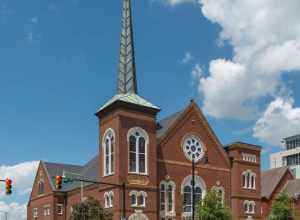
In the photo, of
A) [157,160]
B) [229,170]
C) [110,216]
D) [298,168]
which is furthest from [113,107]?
[298,168]

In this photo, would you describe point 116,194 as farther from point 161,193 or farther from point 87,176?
point 87,176

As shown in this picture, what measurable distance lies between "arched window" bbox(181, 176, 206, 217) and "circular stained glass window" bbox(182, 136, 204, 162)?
2.41 metres

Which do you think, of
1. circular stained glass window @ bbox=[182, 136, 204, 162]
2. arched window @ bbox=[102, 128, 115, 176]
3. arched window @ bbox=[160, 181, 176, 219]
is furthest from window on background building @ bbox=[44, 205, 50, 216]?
circular stained glass window @ bbox=[182, 136, 204, 162]

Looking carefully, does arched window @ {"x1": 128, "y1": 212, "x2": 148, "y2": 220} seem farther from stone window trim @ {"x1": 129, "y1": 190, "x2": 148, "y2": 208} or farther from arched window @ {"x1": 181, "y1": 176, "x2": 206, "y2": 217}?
arched window @ {"x1": 181, "y1": 176, "x2": 206, "y2": 217}

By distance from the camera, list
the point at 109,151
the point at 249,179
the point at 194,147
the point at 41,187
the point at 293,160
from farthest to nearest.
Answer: the point at 293,160 → the point at 41,187 → the point at 249,179 → the point at 194,147 → the point at 109,151

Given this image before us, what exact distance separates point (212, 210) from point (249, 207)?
1321cm

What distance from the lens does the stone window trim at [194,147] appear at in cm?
6147

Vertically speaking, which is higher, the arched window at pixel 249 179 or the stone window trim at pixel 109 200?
the arched window at pixel 249 179

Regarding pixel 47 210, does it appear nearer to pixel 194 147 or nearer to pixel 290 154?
pixel 194 147

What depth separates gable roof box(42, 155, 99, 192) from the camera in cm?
7205

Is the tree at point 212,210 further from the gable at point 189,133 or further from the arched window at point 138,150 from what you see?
the gable at point 189,133

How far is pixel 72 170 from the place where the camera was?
3201 inches

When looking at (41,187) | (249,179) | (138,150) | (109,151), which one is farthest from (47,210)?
(249,179)

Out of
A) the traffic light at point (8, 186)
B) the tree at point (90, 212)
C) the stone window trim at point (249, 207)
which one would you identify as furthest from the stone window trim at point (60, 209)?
the traffic light at point (8, 186)
